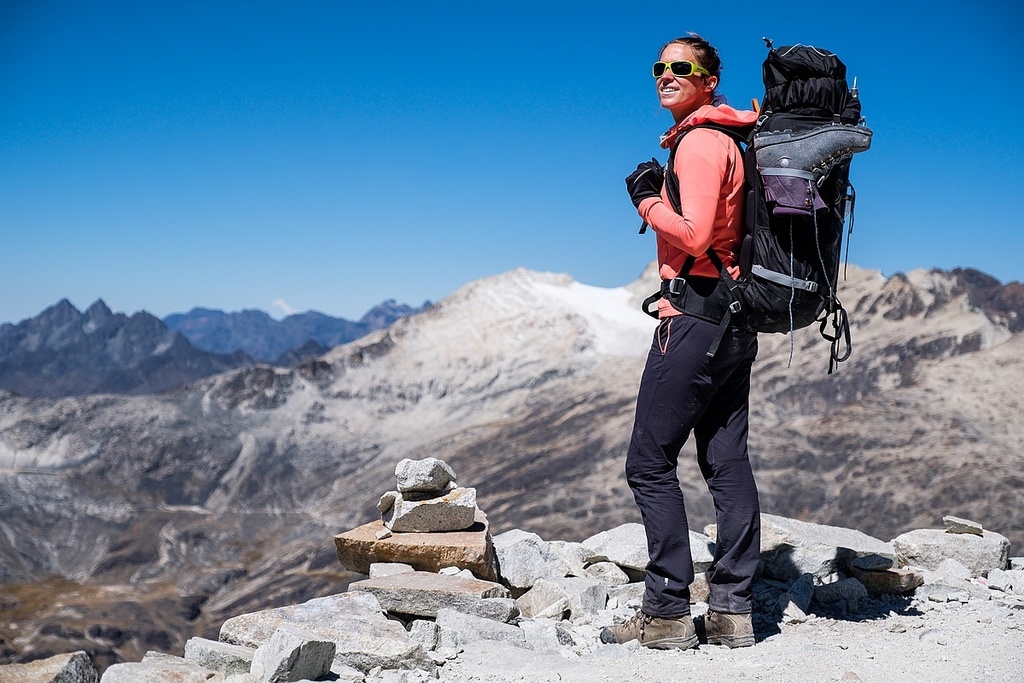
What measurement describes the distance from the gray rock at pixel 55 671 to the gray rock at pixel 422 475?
3316mm

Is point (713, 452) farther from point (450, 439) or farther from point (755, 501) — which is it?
point (450, 439)

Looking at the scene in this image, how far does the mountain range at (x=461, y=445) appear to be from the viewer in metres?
53.3

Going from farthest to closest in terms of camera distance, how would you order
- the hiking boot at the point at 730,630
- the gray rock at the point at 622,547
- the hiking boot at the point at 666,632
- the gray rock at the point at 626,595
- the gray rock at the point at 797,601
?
1. the gray rock at the point at 622,547
2. the gray rock at the point at 626,595
3. the gray rock at the point at 797,601
4. the hiking boot at the point at 730,630
5. the hiking boot at the point at 666,632

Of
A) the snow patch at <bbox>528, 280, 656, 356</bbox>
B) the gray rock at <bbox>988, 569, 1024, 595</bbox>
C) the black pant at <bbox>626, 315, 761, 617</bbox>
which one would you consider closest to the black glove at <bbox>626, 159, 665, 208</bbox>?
the black pant at <bbox>626, 315, 761, 617</bbox>

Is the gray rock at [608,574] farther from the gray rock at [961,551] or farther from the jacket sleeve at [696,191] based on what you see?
the jacket sleeve at [696,191]

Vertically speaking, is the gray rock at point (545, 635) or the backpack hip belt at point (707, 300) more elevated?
the backpack hip belt at point (707, 300)

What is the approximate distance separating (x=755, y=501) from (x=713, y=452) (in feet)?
1.45

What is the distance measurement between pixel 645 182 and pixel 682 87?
0.66 metres

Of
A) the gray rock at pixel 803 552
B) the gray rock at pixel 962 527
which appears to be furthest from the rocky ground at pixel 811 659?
the gray rock at pixel 962 527

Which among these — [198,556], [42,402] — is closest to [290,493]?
[198,556]

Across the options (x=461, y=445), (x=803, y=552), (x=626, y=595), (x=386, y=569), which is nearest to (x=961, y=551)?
(x=803, y=552)

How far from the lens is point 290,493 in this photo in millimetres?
101750

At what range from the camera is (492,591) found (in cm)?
666

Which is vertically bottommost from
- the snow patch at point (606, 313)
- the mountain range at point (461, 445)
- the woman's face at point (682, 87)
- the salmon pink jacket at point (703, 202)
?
the mountain range at point (461, 445)
